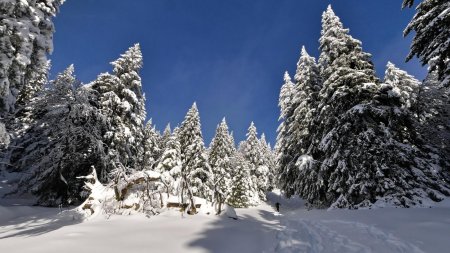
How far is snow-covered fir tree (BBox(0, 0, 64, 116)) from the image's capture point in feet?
40.9

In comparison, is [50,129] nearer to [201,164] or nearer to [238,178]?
[201,164]

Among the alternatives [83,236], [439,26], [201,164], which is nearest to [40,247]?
[83,236]

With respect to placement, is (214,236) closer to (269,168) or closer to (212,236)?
(212,236)

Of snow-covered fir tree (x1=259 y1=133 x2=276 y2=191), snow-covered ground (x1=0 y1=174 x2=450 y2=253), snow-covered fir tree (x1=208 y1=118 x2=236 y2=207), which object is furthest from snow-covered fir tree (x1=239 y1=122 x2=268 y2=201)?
snow-covered ground (x1=0 y1=174 x2=450 y2=253)

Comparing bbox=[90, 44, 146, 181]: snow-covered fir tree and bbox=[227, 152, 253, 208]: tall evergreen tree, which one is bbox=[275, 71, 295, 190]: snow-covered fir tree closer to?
bbox=[227, 152, 253, 208]: tall evergreen tree

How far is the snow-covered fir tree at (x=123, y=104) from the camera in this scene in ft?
75.5

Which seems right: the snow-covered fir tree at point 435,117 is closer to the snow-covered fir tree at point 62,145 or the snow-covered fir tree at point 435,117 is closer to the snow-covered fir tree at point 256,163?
the snow-covered fir tree at point 62,145

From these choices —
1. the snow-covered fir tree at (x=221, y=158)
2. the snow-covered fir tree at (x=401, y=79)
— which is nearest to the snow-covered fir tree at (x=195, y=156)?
the snow-covered fir tree at (x=221, y=158)

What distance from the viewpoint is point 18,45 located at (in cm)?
1346

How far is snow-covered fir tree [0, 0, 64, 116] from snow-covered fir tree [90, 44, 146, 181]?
23.8ft

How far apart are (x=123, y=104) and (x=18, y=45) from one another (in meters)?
10.6

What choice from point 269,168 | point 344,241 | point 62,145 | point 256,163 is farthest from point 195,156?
point 269,168

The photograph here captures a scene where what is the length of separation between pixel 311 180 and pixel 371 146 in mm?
6587

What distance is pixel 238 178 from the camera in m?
46.0
